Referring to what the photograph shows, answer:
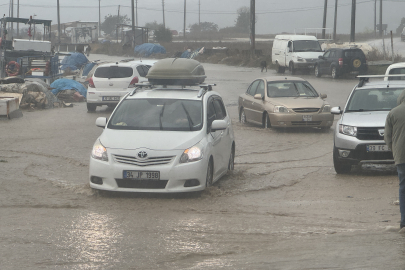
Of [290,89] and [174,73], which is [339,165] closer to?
[174,73]

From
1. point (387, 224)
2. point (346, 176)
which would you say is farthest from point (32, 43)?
point (387, 224)

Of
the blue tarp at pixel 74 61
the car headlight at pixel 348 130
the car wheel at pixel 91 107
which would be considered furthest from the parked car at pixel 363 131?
the blue tarp at pixel 74 61

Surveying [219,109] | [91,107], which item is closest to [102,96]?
[91,107]

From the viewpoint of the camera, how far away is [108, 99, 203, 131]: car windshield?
9.05m

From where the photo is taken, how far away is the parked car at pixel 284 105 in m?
16.0

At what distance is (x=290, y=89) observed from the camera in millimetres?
17172

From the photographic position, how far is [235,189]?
31.0 ft

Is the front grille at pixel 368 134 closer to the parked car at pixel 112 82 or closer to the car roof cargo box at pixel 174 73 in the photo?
the car roof cargo box at pixel 174 73

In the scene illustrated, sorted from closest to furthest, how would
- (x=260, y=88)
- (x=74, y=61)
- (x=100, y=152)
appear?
1. (x=100, y=152)
2. (x=260, y=88)
3. (x=74, y=61)

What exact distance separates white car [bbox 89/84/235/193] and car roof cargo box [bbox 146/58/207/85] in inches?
63.6

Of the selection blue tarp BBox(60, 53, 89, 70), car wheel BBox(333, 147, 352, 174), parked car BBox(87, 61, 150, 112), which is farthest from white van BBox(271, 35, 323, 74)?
car wheel BBox(333, 147, 352, 174)

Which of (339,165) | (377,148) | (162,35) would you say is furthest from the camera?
(162,35)

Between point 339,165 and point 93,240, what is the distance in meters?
5.35

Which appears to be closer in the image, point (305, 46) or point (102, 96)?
point (102, 96)
